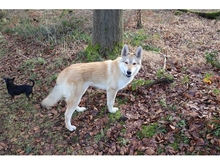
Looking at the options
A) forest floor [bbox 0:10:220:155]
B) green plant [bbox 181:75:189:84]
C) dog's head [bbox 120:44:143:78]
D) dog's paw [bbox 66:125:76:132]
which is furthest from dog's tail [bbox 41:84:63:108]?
green plant [bbox 181:75:189:84]

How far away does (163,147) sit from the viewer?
14.1 ft

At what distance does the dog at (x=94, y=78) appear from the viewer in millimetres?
4914

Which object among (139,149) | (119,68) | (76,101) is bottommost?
(139,149)

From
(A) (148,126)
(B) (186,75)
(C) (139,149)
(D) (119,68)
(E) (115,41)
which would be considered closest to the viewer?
(C) (139,149)

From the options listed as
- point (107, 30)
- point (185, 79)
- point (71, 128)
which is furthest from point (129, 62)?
point (107, 30)

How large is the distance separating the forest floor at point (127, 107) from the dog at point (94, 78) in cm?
52

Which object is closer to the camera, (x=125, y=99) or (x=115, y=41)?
(x=125, y=99)

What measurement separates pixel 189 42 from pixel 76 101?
627cm

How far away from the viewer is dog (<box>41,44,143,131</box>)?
4.91 m

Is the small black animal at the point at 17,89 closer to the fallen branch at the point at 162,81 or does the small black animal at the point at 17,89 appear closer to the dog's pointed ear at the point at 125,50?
the dog's pointed ear at the point at 125,50

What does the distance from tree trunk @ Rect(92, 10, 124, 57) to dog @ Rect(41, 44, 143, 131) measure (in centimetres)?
206

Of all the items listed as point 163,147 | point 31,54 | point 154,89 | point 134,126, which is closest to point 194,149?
point 163,147

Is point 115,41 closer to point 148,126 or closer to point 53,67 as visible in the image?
point 53,67

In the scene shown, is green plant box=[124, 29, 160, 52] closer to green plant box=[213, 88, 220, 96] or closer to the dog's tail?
green plant box=[213, 88, 220, 96]
